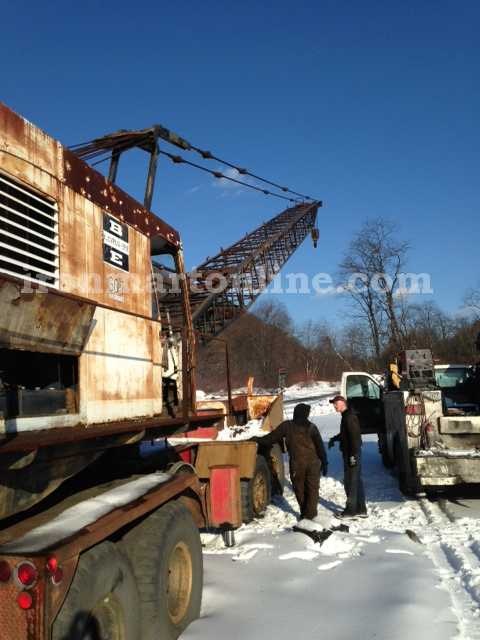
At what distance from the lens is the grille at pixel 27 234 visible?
2839mm

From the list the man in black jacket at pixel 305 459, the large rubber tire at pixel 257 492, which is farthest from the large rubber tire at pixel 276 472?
the man in black jacket at pixel 305 459

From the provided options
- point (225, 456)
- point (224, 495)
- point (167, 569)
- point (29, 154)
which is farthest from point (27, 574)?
point (225, 456)

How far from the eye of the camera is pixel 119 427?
357 centimetres

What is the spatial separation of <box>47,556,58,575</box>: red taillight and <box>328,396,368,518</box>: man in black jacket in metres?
5.49

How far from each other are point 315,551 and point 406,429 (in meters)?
2.80

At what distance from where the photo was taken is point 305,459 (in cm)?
698

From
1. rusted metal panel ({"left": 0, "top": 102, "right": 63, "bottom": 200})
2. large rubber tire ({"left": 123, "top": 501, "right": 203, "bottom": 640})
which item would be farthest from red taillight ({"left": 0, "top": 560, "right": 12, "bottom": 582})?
rusted metal panel ({"left": 0, "top": 102, "right": 63, "bottom": 200})

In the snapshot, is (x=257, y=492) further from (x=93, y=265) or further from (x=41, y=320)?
(x=41, y=320)

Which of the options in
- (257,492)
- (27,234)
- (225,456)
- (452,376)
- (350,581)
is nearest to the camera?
(27,234)

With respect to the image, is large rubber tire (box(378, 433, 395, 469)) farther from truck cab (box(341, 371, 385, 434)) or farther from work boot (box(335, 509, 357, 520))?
work boot (box(335, 509, 357, 520))

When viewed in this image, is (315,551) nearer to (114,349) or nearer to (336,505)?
(336,505)

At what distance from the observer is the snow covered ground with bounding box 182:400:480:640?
13.0 ft

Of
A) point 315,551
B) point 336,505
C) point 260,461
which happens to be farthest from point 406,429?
point 315,551

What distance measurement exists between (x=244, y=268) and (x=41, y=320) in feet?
55.4
